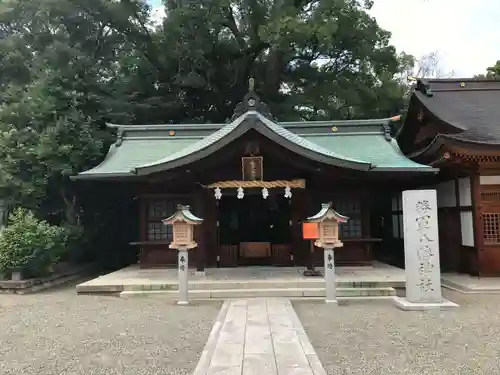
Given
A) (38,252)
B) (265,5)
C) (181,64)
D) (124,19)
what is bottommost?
(38,252)

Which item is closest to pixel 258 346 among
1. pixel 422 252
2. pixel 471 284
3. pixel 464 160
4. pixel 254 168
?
pixel 422 252

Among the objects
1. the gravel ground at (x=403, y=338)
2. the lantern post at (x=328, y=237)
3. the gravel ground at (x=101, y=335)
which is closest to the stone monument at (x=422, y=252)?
the gravel ground at (x=403, y=338)

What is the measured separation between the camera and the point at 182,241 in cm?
909

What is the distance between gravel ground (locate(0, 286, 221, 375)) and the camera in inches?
202

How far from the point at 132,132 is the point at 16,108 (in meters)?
3.59

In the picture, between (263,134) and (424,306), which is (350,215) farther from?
(424,306)

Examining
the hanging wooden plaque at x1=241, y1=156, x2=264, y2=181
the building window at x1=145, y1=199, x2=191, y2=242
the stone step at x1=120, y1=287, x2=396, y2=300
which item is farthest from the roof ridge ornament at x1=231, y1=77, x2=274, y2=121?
the stone step at x1=120, y1=287, x2=396, y2=300

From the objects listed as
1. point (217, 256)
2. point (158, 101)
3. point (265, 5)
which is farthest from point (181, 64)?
point (217, 256)

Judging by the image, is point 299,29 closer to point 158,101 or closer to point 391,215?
point 158,101

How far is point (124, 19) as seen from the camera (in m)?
18.5

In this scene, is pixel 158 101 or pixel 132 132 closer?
pixel 132 132

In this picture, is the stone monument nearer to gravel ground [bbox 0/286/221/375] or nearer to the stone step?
the stone step

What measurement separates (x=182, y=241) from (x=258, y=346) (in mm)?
3895

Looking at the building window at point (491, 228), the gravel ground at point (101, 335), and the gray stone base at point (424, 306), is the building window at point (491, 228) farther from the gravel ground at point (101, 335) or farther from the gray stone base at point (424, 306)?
the gravel ground at point (101, 335)
